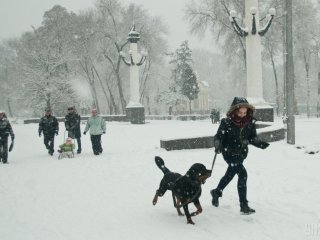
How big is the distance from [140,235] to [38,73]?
144 feet

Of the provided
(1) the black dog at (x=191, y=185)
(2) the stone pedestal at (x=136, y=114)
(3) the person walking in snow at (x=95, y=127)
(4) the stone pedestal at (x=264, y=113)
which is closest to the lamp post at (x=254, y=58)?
(4) the stone pedestal at (x=264, y=113)

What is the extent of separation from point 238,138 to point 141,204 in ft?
7.36

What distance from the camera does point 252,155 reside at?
12.2 metres

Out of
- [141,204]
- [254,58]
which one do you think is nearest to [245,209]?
[141,204]

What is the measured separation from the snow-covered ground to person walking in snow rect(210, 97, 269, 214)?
0.61 meters

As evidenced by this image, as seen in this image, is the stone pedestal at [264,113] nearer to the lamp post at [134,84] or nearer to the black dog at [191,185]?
the lamp post at [134,84]

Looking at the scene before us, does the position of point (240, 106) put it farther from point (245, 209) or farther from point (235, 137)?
point (245, 209)

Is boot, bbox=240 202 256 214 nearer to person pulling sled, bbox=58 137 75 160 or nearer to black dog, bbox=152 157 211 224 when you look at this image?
black dog, bbox=152 157 211 224

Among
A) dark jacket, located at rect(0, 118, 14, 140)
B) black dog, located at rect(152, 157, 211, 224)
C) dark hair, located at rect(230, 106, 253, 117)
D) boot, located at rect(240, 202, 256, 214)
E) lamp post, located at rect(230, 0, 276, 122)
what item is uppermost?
lamp post, located at rect(230, 0, 276, 122)

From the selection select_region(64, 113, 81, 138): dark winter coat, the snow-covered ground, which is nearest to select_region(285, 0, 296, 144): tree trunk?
the snow-covered ground

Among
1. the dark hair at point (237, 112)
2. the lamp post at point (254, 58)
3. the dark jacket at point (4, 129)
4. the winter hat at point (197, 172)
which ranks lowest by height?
the winter hat at point (197, 172)

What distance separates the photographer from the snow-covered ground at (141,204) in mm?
5375

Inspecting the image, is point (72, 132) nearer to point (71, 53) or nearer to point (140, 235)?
point (140, 235)

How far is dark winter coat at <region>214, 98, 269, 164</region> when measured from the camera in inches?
228
